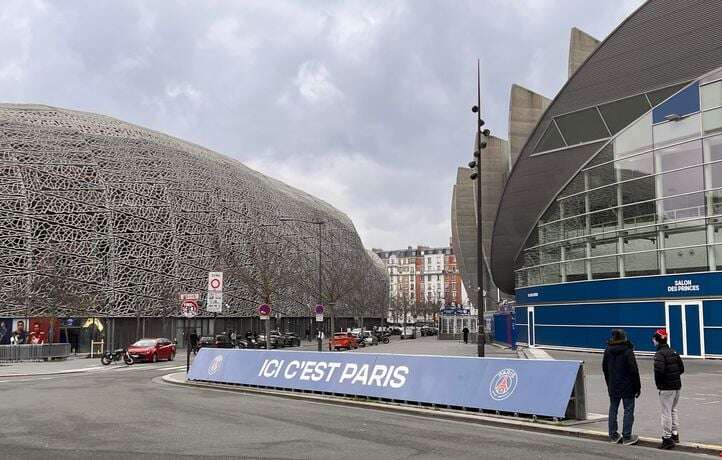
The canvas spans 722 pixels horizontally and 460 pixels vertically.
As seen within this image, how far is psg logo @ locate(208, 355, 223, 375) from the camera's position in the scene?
22219 millimetres

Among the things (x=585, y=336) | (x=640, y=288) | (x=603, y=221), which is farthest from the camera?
(x=585, y=336)

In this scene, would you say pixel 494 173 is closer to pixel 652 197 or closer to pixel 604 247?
pixel 604 247

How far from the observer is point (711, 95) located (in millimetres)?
28891

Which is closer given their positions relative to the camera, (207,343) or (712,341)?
(712,341)

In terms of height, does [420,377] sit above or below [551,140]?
below

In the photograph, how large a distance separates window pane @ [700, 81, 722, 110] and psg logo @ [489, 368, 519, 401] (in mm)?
20698

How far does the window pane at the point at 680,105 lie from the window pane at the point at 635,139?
0.55 m

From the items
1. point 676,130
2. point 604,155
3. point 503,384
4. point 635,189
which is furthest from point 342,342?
point 503,384

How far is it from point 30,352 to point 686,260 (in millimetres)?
33447

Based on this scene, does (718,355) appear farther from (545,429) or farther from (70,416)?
(70,416)

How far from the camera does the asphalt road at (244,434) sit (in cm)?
969

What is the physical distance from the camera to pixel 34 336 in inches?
1654

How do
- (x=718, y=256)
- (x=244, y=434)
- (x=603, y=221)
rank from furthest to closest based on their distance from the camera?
(x=603, y=221) → (x=718, y=256) → (x=244, y=434)

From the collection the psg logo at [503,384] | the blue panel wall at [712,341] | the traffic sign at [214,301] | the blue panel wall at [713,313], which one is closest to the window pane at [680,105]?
the blue panel wall at [713,313]
